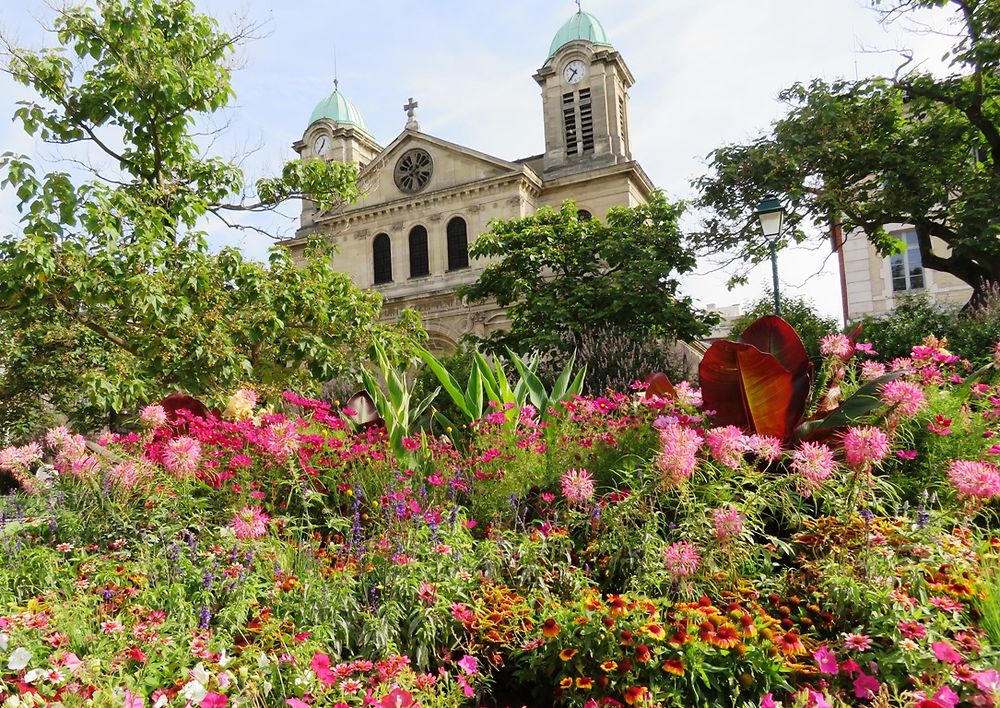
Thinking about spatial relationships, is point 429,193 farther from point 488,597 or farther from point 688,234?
point 488,597

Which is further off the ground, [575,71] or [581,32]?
[581,32]

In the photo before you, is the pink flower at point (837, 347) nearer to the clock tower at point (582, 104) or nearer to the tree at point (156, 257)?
the tree at point (156, 257)

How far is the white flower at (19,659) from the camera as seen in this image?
2.39 metres

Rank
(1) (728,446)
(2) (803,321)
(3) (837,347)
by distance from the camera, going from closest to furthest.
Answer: (1) (728,446) → (3) (837,347) → (2) (803,321)

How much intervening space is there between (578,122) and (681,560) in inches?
1285

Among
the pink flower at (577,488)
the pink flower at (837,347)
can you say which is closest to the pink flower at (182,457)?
the pink flower at (577,488)

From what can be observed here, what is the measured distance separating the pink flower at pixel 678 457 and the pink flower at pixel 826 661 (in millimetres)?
855

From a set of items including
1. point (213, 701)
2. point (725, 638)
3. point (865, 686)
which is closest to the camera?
point (213, 701)

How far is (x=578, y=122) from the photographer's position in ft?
110

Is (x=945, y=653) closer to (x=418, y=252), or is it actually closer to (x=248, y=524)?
(x=248, y=524)

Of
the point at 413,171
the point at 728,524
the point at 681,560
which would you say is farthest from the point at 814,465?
the point at 413,171

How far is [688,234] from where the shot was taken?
18.9 meters

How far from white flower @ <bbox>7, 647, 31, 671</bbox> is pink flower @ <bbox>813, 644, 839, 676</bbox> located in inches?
103

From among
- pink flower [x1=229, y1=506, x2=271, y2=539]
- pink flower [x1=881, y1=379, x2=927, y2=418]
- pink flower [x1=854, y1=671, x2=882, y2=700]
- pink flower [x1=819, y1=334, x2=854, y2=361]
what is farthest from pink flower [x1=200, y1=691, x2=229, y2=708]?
pink flower [x1=819, y1=334, x2=854, y2=361]
